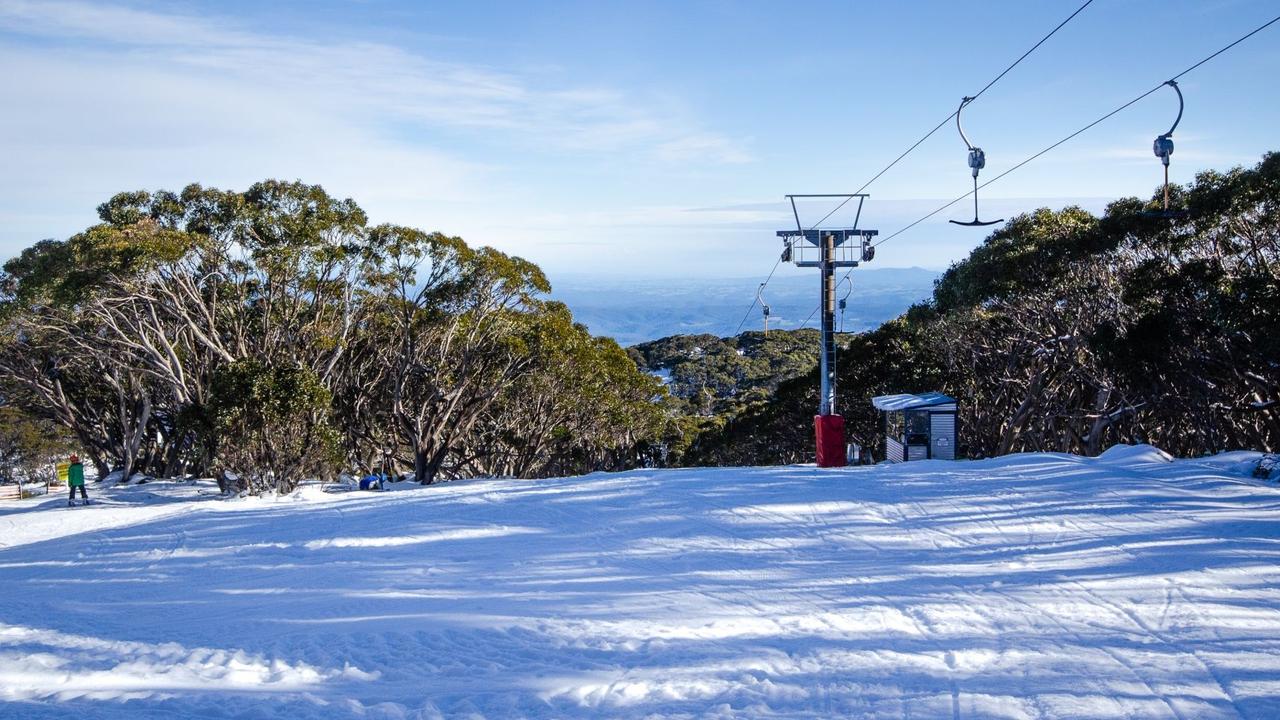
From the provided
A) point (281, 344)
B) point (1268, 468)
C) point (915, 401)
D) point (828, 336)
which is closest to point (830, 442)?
point (828, 336)

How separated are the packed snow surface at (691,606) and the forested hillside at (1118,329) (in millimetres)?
5790

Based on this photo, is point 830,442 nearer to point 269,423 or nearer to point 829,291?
point 829,291

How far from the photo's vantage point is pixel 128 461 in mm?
22609

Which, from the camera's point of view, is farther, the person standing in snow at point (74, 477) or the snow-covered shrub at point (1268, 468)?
the person standing in snow at point (74, 477)

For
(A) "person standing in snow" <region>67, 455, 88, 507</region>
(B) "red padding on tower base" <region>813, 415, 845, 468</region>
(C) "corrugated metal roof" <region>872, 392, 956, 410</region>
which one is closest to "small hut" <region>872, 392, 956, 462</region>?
(C) "corrugated metal roof" <region>872, 392, 956, 410</region>

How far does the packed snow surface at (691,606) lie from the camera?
526 cm

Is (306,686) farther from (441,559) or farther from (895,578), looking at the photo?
(895,578)

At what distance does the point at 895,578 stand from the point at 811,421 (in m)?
25.1

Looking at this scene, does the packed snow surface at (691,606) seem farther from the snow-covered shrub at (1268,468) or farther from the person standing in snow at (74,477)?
the person standing in snow at (74,477)

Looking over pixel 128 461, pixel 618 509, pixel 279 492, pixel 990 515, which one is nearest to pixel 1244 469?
pixel 990 515

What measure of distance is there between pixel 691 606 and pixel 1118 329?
52.6 feet

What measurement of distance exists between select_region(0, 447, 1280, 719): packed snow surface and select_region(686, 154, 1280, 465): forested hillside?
19.0 ft

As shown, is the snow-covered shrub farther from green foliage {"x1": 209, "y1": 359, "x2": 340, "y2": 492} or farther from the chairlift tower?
green foliage {"x1": 209, "y1": 359, "x2": 340, "y2": 492}

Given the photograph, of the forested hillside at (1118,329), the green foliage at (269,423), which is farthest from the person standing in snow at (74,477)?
the forested hillside at (1118,329)
